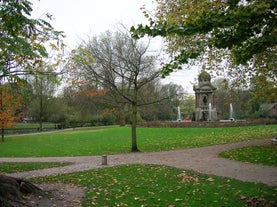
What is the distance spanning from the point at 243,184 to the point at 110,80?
41.7 ft

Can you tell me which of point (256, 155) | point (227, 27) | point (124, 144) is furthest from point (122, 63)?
point (227, 27)

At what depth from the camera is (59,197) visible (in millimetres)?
8086

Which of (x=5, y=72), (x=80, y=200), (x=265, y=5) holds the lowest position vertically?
(x=80, y=200)

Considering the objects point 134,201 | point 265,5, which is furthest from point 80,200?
point 265,5

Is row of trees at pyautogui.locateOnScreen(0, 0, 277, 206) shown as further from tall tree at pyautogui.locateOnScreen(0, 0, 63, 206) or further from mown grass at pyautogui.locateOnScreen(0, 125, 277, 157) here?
mown grass at pyautogui.locateOnScreen(0, 125, 277, 157)

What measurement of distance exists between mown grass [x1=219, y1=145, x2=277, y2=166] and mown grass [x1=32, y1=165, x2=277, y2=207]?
11.5 feet

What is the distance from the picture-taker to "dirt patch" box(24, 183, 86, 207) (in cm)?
736

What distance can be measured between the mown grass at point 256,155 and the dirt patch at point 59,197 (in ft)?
24.5

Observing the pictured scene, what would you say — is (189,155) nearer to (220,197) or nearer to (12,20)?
(220,197)

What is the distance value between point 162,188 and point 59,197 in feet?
9.37

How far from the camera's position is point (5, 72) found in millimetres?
7770

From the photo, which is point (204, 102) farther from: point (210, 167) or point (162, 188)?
point (162, 188)

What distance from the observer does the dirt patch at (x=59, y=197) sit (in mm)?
7355

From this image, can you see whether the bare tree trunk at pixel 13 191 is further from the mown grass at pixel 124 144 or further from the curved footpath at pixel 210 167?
the mown grass at pixel 124 144
